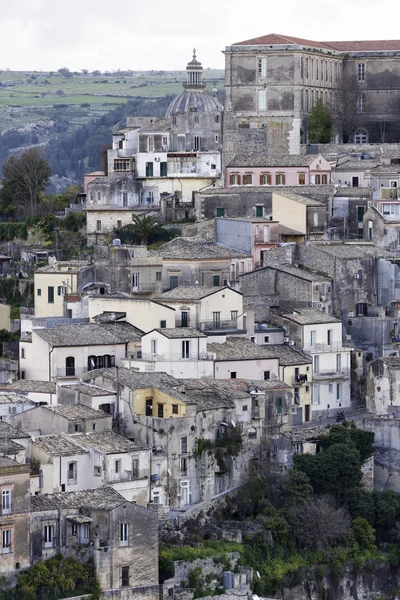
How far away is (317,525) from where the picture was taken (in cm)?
6141

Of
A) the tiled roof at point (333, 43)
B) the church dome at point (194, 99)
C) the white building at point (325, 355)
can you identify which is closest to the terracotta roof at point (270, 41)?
the tiled roof at point (333, 43)

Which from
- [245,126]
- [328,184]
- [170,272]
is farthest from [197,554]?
[245,126]

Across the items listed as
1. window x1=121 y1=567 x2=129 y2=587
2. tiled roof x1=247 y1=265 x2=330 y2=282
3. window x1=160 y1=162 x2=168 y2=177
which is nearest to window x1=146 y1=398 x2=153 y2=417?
window x1=121 y1=567 x2=129 y2=587

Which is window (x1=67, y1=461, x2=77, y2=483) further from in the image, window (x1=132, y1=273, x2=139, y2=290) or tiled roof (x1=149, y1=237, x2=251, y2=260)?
tiled roof (x1=149, y1=237, x2=251, y2=260)

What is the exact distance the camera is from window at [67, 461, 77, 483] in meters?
58.4

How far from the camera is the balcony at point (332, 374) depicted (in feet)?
229

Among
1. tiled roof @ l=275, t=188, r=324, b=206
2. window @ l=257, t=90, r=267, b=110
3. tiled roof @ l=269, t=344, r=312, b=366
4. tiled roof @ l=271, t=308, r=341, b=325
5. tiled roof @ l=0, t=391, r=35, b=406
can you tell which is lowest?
tiled roof @ l=0, t=391, r=35, b=406

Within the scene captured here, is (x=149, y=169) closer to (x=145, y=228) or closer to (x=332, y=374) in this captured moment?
(x=145, y=228)

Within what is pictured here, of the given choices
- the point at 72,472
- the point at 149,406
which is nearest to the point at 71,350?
the point at 149,406

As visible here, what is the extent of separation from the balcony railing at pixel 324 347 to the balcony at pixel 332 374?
643 mm

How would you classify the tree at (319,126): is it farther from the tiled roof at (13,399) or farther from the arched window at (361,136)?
the tiled roof at (13,399)

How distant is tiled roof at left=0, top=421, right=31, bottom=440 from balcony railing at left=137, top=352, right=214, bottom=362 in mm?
8115

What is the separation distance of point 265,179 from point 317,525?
26.0m

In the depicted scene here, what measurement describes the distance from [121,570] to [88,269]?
2093 cm
